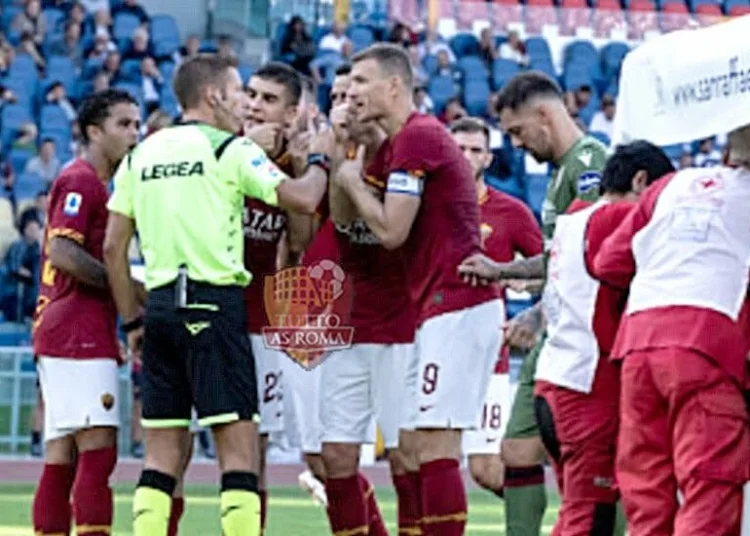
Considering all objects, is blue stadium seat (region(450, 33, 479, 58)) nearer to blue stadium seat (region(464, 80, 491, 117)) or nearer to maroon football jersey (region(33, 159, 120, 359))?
blue stadium seat (region(464, 80, 491, 117))

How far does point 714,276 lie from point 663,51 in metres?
0.86

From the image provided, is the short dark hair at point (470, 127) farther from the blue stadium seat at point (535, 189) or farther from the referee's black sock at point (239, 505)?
the blue stadium seat at point (535, 189)

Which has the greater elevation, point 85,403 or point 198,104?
point 198,104

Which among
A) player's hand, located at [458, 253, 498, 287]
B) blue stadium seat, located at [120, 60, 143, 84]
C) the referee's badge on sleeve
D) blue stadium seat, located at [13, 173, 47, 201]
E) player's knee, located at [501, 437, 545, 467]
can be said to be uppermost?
blue stadium seat, located at [120, 60, 143, 84]

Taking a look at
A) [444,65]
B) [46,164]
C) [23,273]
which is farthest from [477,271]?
[444,65]

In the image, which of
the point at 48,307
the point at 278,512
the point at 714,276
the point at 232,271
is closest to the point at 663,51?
the point at 714,276

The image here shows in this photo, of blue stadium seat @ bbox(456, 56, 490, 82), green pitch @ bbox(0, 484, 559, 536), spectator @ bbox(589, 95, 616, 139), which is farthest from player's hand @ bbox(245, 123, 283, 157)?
blue stadium seat @ bbox(456, 56, 490, 82)

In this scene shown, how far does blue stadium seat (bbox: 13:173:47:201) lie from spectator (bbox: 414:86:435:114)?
4560mm

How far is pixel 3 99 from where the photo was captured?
25031mm

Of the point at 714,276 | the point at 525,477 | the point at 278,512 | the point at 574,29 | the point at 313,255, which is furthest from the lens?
the point at 574,29

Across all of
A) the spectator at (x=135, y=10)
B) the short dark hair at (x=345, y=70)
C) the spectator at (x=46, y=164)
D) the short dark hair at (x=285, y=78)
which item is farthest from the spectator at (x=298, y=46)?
the short dark hair at (x=285, y=78)

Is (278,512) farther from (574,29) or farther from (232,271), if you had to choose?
(574,29)

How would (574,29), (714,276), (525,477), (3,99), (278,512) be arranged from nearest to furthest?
(714,276) → (525,477) → (278,512) → (3,99) → (574,29)

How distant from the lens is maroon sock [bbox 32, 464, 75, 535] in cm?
1023
